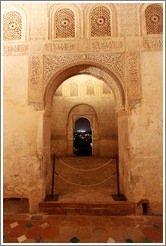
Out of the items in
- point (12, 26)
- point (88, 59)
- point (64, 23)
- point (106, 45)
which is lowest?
point (88, 59)

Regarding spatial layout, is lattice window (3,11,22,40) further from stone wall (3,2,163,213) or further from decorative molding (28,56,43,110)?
decorative molding (28,56,43,110)

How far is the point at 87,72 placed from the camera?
160 inches

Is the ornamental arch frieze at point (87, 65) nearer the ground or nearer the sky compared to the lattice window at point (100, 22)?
nearer the ground

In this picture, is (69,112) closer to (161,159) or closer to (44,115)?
(44,115)

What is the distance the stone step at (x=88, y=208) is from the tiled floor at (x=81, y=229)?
10 centimetres

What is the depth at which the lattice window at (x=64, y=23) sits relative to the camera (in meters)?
3.83

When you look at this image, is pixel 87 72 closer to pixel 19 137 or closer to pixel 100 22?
pixel 100 22

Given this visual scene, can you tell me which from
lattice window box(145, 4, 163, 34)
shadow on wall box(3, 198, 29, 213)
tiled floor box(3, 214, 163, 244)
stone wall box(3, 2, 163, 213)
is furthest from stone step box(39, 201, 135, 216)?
lattice window box(145, 4, 163, 34)

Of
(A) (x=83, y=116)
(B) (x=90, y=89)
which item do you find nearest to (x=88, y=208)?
(A) (x=83, y=116)

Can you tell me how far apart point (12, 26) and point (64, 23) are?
1.37m

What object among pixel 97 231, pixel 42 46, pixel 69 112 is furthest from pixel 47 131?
pixel 69 112

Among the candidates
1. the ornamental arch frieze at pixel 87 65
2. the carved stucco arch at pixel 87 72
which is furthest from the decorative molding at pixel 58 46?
the carved stucco arch at pixel 87 72

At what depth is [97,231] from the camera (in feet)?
9.22

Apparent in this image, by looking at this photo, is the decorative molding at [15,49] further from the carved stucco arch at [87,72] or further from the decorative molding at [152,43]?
the decorative molding at [152,43]
